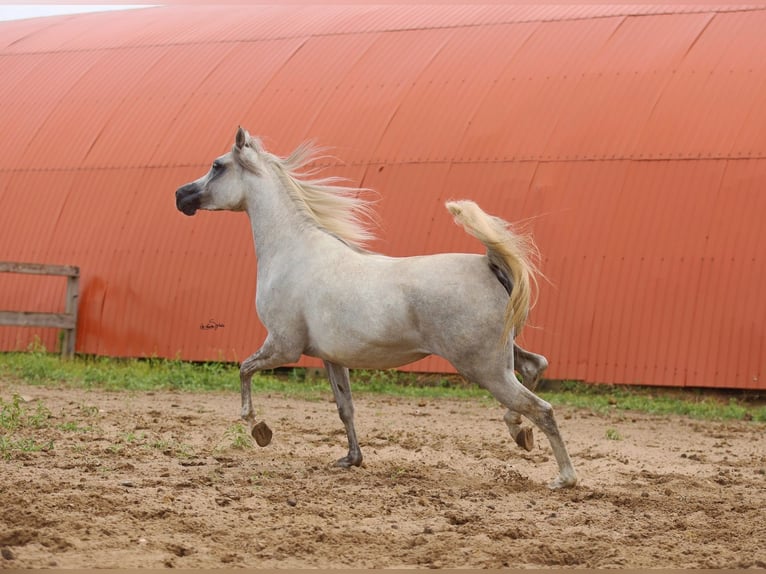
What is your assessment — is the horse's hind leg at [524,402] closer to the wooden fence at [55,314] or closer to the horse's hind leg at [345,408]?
the horse's hind leg at [345,408]

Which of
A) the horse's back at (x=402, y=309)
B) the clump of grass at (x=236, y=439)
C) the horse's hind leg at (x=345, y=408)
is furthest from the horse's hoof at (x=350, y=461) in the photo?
the clump of grass at (x=236, y=439)

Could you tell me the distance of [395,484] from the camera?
7773 mm

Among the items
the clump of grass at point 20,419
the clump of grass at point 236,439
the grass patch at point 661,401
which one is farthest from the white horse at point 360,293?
the grass patch at point 661,401

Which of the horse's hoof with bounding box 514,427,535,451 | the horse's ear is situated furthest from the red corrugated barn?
the horse's ear

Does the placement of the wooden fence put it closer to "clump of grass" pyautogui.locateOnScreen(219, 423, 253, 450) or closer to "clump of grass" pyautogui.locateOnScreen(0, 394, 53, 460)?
"clump of grass" pyautogui.locateOnScreen(0, 394, 53, 460)

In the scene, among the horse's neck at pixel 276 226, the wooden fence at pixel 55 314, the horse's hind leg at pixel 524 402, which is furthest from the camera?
the wooden fence at pixel 55 314

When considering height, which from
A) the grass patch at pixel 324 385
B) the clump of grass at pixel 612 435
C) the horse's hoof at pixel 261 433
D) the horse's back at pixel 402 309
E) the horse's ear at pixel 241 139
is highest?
the horse's ear at pixel 241 139

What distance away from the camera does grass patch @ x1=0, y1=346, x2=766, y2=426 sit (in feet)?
44.4

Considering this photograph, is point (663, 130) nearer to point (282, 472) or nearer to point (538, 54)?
point (538, 54)

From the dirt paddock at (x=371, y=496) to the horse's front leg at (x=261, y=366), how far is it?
0.83 ft

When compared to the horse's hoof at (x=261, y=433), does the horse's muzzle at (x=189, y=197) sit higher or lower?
higher

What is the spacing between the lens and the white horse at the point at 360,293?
748 centimetres

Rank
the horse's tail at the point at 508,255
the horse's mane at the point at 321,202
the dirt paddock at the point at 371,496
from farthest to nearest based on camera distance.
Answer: the horse's mane at the point at 321,202 < the horse's tail at the point at 508,255 < the dirt paddock at the point at 371,496

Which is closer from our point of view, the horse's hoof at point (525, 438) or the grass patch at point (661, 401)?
the horse's hoof at point (525, 438)
